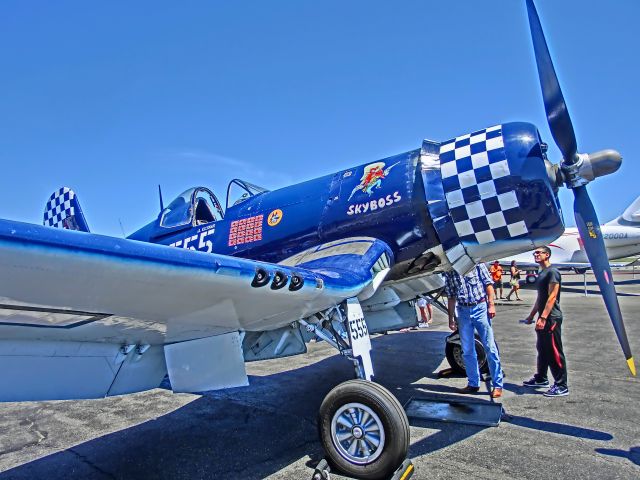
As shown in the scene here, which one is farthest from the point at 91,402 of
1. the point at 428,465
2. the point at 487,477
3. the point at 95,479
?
the point at 487,477

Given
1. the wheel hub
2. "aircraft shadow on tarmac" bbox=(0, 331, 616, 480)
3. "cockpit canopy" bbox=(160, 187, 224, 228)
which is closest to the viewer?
the wheel hub

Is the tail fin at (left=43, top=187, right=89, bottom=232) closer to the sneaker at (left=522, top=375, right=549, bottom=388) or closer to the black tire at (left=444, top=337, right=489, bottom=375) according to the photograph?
the black tire at (left=444, top=337, right=489, bottom=375)

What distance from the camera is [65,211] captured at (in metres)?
8.14

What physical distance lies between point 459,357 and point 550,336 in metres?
1.27

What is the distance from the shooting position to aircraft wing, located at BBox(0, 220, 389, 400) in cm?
188

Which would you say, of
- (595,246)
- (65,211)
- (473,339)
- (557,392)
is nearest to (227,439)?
(473,339)

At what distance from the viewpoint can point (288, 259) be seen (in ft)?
14.3

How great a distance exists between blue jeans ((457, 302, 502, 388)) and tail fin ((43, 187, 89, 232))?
6.84 metres

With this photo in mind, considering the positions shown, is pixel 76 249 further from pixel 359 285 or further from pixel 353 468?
pixel 353 468

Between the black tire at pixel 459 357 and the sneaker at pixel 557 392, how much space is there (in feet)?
2.95

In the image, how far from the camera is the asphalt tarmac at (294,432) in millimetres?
3115

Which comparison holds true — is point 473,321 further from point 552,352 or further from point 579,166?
point 579,166

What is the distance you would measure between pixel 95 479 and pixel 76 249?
7.55 ft

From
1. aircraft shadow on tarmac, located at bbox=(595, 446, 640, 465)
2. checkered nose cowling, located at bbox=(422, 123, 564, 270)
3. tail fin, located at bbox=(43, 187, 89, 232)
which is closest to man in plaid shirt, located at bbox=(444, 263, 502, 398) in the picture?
checkered nose cowling, located at bbox=(422, 123, 564, 270)
